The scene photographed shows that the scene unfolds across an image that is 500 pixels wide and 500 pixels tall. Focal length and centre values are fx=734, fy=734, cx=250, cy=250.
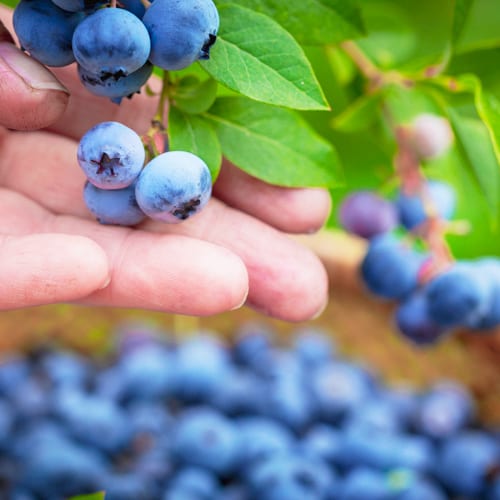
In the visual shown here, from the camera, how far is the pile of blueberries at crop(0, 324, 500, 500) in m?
1.00

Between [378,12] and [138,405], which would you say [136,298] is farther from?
[138,405]

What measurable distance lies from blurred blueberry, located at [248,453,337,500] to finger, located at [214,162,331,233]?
1.35ft

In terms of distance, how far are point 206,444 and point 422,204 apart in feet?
1.50

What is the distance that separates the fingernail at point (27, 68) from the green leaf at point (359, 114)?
1.04ft

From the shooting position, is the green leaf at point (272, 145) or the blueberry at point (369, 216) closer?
the green leaf at point (272, 145)

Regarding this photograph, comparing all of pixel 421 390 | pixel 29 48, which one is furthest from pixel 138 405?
pixel 29 48

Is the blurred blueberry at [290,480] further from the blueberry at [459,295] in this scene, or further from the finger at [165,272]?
the finger at [165,272]

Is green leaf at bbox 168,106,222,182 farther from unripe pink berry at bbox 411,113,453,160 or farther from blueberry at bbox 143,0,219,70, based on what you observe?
unripe pink berry at bbox 411,113,453,160

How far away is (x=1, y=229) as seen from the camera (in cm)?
63

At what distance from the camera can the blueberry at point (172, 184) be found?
52 centimetres

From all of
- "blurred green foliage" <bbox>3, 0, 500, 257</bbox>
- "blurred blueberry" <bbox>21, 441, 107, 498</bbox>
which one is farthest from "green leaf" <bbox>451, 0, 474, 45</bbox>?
"blurred blueberry" <bbox>21, 441, 107, 498</bbox>

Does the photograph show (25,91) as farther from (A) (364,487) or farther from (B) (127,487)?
(A) (364,487)

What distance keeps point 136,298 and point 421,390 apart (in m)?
0.87

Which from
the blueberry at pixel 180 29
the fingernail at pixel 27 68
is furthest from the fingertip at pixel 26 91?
the blueberry at pixel 180 29
